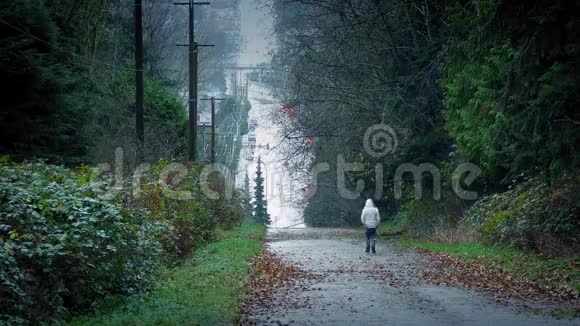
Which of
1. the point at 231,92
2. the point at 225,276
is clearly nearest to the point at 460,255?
the point at 225,276

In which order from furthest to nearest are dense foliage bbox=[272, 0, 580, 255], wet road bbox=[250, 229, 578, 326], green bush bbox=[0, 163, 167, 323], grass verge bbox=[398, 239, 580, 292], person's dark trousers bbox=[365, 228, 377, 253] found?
person's dark trousers bbox=[365, 228, 377, 253], dense foliage bbox=[272, 0, 580, 255], grass verge bbox=[398, 239, 580, 292], wet road bbox=[250, 229, 578, 326], green bush bbox=[0, 163, 167, 323]

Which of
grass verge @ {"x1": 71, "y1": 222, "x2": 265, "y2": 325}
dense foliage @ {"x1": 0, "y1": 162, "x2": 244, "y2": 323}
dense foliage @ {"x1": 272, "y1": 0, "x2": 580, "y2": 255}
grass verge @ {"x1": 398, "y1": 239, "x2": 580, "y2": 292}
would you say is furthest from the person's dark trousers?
dense foliage @ {"x1": 0, "y1": 162, "x2": 244, "y2": 323}

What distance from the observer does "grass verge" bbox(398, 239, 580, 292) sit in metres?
14.5

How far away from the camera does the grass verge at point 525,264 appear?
47.6 feet

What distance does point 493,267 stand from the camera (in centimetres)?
1745

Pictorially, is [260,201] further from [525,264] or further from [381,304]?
[381,304]

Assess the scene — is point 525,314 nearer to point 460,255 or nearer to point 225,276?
point 225,276

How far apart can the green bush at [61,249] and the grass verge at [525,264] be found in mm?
7548

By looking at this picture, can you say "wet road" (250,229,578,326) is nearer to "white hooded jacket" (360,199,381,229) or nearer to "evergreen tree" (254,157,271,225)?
"white hooded jacket" (360,199,381,229)

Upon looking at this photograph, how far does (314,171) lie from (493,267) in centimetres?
3092

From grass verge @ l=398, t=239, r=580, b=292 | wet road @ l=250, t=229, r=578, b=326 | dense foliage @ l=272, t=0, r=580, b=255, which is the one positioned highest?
dense foliage @ l=272, t=0, r=580, b=255

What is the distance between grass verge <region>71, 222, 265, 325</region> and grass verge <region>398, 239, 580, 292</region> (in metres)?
5.81

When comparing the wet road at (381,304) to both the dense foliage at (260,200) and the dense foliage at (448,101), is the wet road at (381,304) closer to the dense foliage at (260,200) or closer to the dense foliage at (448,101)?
the dense foliage at (448,101)

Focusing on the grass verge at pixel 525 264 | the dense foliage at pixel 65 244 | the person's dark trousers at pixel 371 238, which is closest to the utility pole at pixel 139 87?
the person's dark trousers at pixel 371 238
